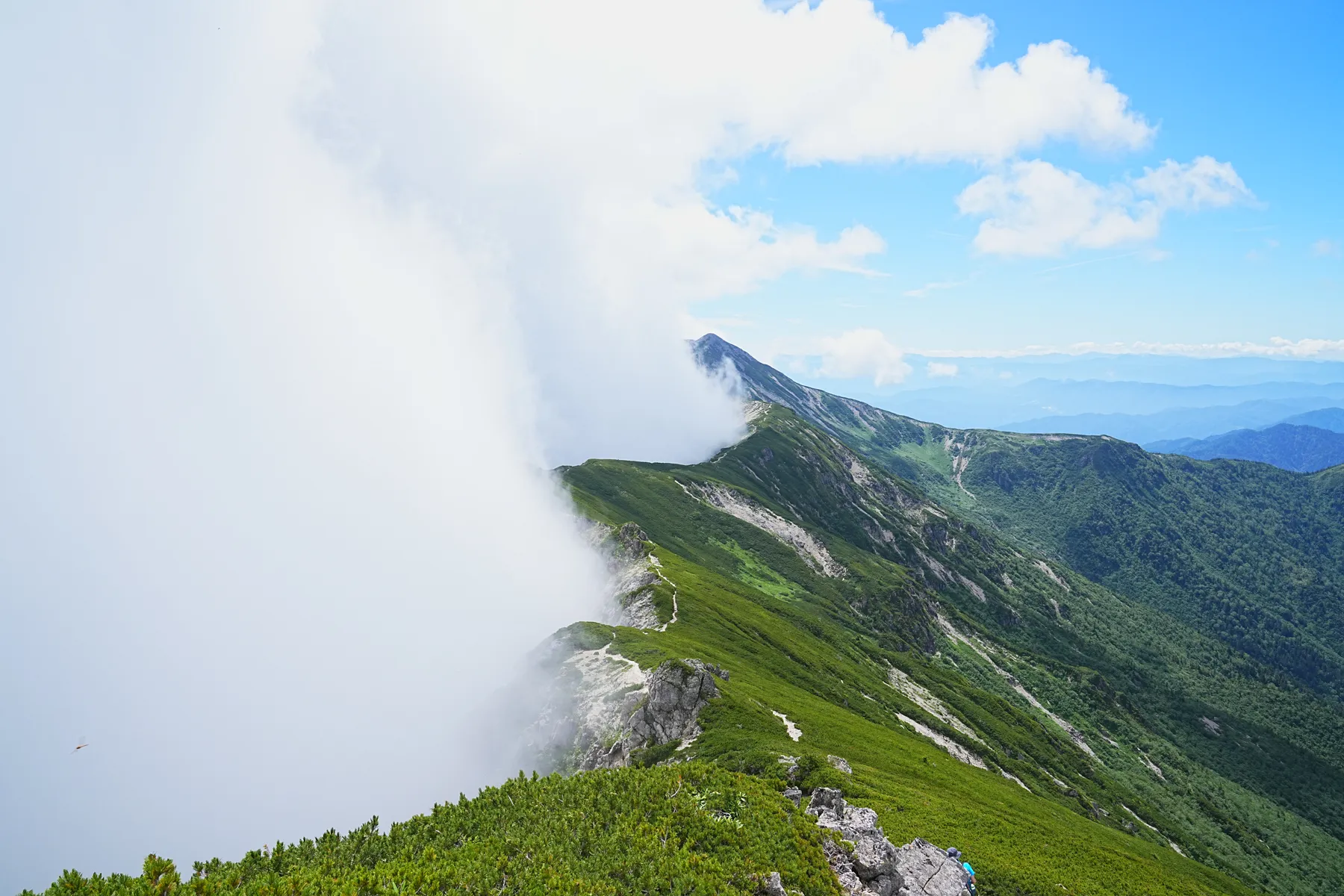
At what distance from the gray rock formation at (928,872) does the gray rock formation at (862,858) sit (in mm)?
1229

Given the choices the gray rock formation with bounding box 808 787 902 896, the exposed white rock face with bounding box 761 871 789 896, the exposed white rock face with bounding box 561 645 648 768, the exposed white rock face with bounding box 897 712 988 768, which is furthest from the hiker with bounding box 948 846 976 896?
the exposed white rock face with bounding box 897 712 988 768

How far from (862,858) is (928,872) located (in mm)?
5990

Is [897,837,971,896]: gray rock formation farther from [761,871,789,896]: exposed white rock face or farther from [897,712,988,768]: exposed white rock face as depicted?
[897,712,988,768]: exposed white rock face

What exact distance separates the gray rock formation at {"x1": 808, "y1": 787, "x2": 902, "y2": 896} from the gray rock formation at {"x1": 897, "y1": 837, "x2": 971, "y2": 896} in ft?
4.03

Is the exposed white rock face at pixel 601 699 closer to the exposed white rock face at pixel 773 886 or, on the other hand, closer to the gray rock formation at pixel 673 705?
the gray rock formation at pixel 673 705

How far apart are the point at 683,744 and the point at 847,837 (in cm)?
3347

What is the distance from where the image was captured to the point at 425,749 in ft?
408

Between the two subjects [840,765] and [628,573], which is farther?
[628,573]

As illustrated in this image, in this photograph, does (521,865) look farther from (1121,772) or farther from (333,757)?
(1121,772)

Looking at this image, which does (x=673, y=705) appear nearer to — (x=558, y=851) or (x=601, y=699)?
(x=601, y=699)

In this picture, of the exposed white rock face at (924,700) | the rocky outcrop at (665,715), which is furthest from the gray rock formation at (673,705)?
the exposed white rock face at (924,700)

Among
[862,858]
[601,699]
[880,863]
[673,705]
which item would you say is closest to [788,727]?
[673,705]

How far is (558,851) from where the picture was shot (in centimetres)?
3025

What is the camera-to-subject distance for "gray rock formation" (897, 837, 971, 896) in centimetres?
3659
